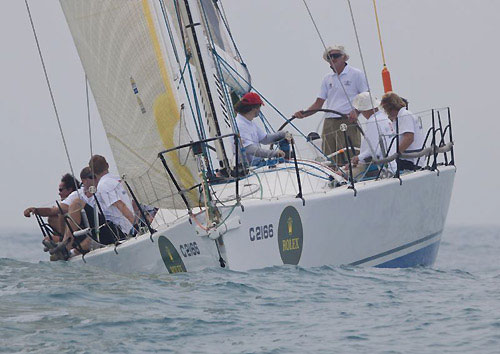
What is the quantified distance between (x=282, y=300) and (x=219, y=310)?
592mm

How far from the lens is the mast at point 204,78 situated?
1076 cm

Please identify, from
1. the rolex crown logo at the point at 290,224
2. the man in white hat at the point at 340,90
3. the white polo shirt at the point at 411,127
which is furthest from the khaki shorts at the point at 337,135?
the rolex crown logo at the point at 290,224

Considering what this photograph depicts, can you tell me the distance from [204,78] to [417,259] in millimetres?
2996

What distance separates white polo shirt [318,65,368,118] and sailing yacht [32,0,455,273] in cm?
153

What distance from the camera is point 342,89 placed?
43.2 feet

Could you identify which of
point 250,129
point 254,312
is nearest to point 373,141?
point 250,129

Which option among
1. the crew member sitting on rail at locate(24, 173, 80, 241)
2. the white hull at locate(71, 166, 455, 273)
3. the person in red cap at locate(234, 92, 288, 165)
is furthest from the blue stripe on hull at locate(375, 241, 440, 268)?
the crew member sitting on rail at locate(24, 173, 80, 241)

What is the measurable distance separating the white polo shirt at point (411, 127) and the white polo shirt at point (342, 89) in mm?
1388

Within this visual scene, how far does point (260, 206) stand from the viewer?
31.7 ft

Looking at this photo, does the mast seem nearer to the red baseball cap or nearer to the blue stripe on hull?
the red baseball cap

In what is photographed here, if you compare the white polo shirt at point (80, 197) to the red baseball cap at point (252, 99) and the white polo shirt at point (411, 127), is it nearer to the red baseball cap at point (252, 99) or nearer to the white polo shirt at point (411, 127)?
the red baseball cap at point (252, 99)

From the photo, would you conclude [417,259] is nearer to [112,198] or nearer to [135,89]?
[112,198]

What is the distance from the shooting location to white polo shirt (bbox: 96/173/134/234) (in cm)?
1135

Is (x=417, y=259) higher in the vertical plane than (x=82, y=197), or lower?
lower
